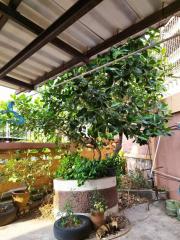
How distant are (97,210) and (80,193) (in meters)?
0.41

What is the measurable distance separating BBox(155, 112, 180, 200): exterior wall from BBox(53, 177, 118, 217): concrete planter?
146 cm

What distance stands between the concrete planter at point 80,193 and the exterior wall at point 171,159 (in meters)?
1.46

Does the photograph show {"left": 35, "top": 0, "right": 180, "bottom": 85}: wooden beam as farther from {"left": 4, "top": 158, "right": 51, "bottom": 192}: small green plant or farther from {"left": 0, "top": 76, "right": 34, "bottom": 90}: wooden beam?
{"left": 4, "top": 158, "right": 51, "bottom": 192}: small green plant

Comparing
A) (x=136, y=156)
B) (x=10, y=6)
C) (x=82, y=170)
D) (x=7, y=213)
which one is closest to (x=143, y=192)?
(x=136, y=156)

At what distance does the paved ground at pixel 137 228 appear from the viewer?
10.3 feet

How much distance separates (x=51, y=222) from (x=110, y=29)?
331cm

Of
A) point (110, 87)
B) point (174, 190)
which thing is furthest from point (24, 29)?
point (174, 190)

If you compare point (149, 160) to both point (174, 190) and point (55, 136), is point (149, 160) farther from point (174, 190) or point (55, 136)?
point (55, 136)

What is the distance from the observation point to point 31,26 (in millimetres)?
1771

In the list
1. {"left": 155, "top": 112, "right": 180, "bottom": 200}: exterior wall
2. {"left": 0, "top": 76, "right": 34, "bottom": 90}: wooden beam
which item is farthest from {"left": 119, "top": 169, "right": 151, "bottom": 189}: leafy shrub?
{"left": 0, "top": 76, "right": 34, "bottom": 90}: wooden beam

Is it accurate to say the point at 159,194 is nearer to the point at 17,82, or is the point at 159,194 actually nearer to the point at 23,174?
the point at 23,174

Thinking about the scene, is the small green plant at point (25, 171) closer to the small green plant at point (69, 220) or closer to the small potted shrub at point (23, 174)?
the small potted shrub at point (23, 174)

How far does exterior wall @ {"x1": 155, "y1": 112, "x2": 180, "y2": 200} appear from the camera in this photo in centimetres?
430

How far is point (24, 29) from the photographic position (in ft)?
5.93
